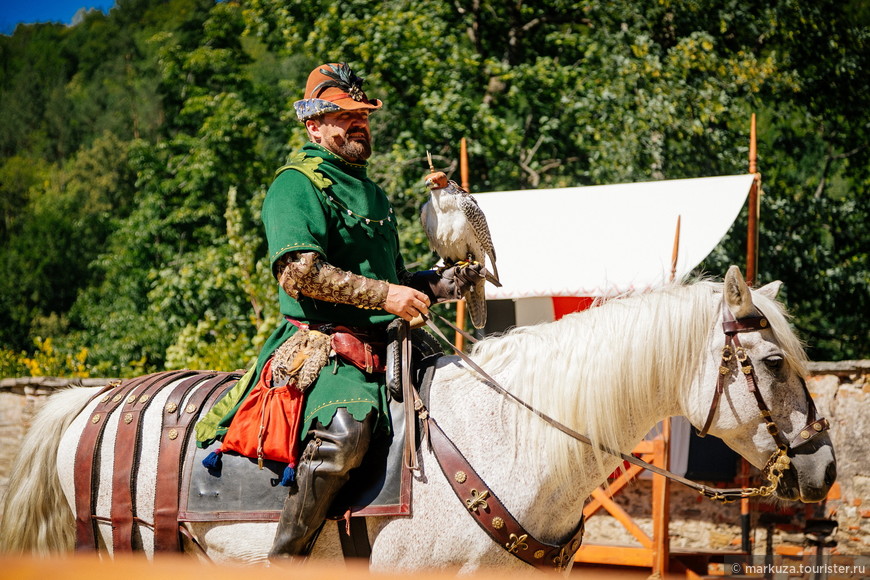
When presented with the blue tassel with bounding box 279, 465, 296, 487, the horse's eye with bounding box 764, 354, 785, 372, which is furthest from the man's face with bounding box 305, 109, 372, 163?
the horse's eye with bounding box 764, 354, 785, 372

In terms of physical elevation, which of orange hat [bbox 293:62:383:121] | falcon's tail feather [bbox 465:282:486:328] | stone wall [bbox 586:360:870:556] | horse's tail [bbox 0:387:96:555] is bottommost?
stone wall [bbox 586:360:870:556]

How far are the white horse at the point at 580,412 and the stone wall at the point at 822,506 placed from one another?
13.5 feet

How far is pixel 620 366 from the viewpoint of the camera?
8.62 ft

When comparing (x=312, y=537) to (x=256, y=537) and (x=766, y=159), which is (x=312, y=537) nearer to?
(x=256, y=537)

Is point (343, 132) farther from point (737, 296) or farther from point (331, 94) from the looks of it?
point (737, 296)

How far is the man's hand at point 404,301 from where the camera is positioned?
2611 mm

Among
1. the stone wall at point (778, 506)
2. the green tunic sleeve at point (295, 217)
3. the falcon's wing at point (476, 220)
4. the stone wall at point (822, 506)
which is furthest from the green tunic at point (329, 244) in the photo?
the stone wall at point (822, 506)

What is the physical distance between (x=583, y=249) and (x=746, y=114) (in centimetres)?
695

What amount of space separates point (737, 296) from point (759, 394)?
1.04 ft

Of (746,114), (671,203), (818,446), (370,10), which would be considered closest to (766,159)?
(746,114)

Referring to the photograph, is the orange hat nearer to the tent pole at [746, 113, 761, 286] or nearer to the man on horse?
the man on horse

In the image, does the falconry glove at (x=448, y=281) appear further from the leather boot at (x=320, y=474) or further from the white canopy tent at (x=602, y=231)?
the white canopy tent at (x=602, y=231)

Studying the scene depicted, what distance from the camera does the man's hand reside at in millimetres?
2611

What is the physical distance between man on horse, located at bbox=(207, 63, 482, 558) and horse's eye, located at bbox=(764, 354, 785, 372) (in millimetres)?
1095
